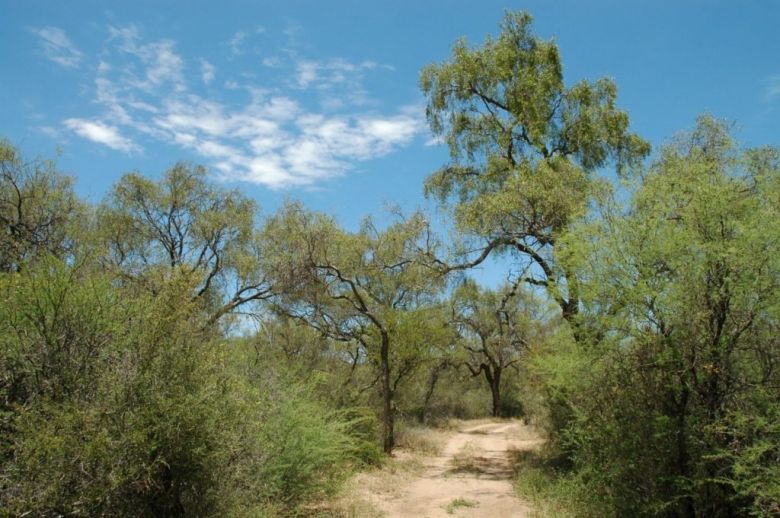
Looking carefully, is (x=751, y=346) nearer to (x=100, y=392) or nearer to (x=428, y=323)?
(x=100, y=392)

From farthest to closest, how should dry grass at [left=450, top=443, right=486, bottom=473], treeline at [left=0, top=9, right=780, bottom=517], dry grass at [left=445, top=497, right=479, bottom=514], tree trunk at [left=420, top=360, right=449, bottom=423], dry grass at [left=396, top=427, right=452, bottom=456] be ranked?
tree trunk at [left=420, top=360, right=449, bottom=423] < dry grass at [left=396, top=427, right=452, bottom=456] < dry grass at [left=450, top=443, right=486, bottom=473] < dry grass at [left=445, top=497, right=479, bottom=514] < treeline at [left=0, top=9, right=780, bottom=517]

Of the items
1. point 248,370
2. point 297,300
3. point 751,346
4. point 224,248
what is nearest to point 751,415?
point 751,346

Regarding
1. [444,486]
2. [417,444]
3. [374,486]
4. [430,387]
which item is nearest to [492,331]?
[430,387]

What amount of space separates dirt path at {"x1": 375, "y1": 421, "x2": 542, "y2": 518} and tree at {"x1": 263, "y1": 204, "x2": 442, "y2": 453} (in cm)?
273

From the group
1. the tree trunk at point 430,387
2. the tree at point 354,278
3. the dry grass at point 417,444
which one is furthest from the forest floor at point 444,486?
the tree trunk at point 430,387

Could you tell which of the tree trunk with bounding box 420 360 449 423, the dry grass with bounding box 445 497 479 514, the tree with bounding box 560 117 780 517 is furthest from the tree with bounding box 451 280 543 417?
the tree with bounding box 560 117 780 517

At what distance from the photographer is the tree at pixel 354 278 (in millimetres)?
17125

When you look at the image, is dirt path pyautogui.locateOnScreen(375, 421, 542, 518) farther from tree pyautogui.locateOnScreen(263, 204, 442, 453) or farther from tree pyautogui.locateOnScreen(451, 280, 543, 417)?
tree pyautogui.locateOnScreen(451, 280, 543, 417)

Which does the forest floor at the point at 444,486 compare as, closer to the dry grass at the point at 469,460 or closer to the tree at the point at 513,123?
the dry grass at the point at 469,460

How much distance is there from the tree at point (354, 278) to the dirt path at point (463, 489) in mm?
2730

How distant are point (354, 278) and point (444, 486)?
839cm

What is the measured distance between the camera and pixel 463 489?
13.7 m

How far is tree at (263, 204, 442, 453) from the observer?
674 inches

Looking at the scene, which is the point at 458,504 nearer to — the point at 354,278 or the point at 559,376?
the point at 559,376
